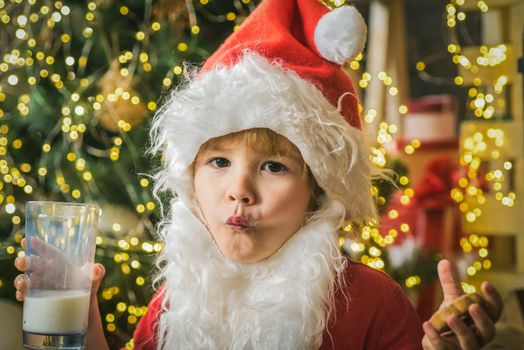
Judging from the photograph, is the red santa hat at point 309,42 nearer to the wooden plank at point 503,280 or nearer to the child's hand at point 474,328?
the child's hand at point 474,328

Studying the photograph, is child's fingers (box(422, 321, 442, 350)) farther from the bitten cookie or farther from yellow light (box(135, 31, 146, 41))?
yellow light (box(135, 31, 146, 41))

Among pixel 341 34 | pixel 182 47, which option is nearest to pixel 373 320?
pixel 341 34

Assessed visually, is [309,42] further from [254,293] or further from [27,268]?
[27,268]

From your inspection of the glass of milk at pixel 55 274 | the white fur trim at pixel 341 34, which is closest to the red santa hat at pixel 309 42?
the white fur trim at pixel 341 34

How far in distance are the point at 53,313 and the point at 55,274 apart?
0.19 feet

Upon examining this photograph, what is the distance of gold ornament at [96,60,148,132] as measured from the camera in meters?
2.08

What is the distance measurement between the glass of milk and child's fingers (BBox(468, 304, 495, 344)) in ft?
1.91

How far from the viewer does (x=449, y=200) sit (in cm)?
299

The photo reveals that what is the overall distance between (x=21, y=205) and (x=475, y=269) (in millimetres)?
1754

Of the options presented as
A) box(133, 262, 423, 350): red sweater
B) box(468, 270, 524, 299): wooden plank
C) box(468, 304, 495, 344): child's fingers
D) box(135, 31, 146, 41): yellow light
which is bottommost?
box(468, 270, 524, 299): wooden plank

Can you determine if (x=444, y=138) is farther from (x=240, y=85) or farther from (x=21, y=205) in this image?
(x=240, y=85)

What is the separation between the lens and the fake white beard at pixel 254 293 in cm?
115

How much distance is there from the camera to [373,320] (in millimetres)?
1179

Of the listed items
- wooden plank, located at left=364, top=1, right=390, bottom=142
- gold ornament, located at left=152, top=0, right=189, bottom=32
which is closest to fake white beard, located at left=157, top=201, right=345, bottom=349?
gold ornament, located at left=152, top=0, right=189, bottom=32
